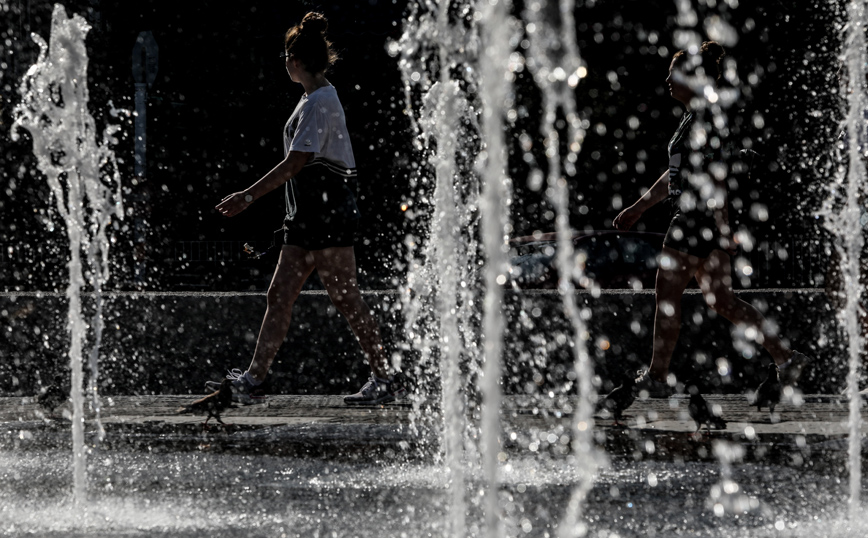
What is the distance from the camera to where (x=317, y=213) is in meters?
6.00

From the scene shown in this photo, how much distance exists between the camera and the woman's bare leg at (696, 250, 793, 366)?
5.76 metres

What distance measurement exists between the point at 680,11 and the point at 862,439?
55.5 feet

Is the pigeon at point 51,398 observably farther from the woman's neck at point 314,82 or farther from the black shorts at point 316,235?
the woman's neck at point 314,82

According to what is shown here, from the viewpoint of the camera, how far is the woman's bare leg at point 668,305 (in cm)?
577

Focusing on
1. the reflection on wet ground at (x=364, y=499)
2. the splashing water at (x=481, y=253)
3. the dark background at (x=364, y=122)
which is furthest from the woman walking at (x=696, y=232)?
the dark background at (x=364, y=122)

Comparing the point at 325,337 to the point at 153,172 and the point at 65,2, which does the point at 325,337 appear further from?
the point at 153,172

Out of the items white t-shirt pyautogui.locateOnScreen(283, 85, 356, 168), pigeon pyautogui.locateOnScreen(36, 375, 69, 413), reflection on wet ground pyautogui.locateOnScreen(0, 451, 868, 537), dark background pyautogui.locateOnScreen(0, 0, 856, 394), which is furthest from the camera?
dark background pyautogui.locateOnScreen(0, 0, 856, 394)

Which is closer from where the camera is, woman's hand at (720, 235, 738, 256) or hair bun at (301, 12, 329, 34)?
woman's hand at (720, 235, 738, 256)

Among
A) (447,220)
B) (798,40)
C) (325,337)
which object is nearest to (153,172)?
(798,40)

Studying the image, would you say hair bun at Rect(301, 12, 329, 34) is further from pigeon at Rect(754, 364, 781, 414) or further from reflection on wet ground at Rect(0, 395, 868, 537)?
pigeon at Rect(754, 364, 781, 414)

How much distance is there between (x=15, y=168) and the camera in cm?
2306

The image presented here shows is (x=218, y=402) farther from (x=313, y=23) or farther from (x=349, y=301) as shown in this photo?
(x=313, y=23)

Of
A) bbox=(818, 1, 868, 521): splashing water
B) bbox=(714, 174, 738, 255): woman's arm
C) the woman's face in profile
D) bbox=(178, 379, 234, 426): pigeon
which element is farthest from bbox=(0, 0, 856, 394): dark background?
bbox=(178, 379, 234, 426): pigeon

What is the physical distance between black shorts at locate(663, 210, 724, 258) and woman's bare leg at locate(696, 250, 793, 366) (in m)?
0.05
